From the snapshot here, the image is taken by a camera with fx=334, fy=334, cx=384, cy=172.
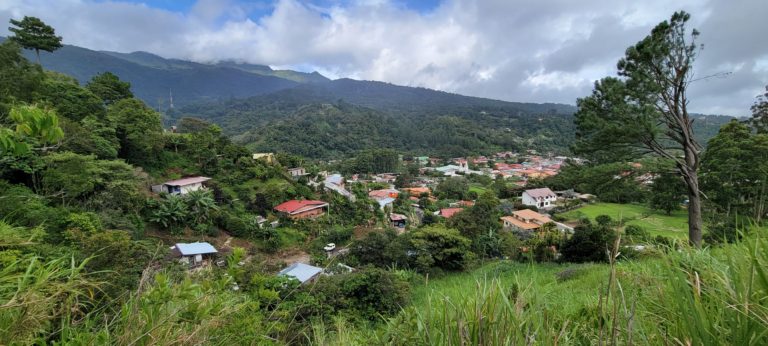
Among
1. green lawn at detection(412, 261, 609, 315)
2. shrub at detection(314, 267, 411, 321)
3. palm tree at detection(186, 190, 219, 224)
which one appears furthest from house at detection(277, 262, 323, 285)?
green lawn at detection(412, 261, 609, 315)

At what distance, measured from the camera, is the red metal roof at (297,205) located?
18.9 metres

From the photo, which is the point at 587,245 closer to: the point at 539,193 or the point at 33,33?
the point at 539,193

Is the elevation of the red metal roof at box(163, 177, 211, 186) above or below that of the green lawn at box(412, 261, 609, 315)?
below

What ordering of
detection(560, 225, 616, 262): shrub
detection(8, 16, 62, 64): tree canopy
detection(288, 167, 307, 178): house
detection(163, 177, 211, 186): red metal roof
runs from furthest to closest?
1. detection(288, 167, 307, 178): house
2. detection(163, 177, 211, 186): red metal roof
3. detection(8, 16, 62, 64): tree canopy
4. detection(560, 225, 616, 262): shrub

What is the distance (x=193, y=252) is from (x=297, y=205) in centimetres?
770

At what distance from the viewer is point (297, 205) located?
19.6m

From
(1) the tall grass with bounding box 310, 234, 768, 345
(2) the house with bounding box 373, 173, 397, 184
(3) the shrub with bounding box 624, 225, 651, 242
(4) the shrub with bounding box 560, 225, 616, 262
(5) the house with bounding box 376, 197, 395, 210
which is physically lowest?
(2) the house with bounding box 373, 173, 397, 184

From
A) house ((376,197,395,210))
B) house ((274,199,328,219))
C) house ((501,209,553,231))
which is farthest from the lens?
house ((376,197,395,210))

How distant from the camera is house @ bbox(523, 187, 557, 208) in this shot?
2997 cm

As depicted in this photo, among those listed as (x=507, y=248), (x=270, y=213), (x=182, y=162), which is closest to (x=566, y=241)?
(x=507, y=248)

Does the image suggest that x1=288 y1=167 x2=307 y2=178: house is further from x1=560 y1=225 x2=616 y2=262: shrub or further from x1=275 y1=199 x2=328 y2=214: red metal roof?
x1=560 y1=225 x2=616 y2=262: shrub

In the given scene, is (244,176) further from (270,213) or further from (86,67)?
(86,67)

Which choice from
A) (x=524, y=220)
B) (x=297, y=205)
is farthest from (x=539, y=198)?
(x=297, y=205)

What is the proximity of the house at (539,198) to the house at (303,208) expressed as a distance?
1931 cm
